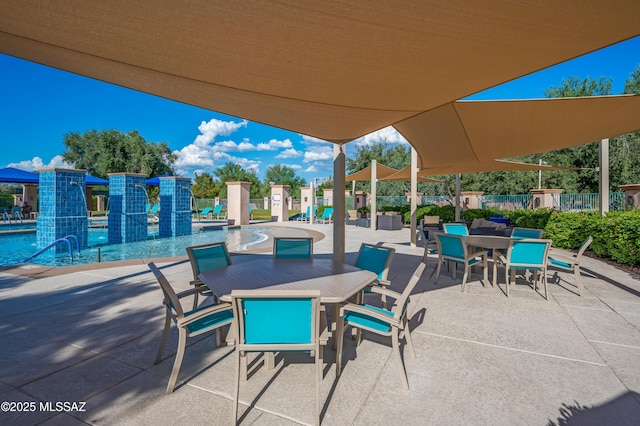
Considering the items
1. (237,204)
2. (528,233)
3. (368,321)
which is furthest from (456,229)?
(237,204)

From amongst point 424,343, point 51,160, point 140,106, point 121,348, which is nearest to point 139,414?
point 121,348

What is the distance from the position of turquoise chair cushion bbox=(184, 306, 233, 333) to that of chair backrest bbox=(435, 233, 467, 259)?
11.8 ft

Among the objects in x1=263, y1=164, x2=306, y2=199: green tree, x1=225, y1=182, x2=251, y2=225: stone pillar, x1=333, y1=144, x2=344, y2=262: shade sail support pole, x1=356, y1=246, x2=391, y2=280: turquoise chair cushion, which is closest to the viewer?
x1=356, y1=246, x2=391, y2=280: turquoise chair cushion

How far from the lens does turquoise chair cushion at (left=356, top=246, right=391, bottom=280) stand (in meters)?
3.22

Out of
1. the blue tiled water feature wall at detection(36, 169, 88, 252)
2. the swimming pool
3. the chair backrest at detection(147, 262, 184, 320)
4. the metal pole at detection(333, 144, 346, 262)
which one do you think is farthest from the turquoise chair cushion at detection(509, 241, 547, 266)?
the blue tiled water feature wall at detection(36, 169, 88, 252)

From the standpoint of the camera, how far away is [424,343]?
283 centimetres

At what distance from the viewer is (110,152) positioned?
93.5ft

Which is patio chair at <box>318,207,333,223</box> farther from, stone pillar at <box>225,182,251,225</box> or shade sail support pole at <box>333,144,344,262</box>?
shade sail support pole at <box>333,144,344,262</box>

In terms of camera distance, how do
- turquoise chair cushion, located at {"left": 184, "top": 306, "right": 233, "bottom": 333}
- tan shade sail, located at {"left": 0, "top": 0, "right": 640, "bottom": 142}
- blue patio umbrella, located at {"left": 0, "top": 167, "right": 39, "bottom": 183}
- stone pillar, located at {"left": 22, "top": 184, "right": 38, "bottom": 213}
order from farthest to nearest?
stone pillar, located at {"left": 22, "top": 184, "right": 38, "bottom": 213} → blue patio umbrella, located at {"left": 0, "top": 167, "right": 39, "bottom": 183} → turquoise chair cushion, located at {"left": 184, "top": 306, "right": 233, "bottom": 333} → tan shade sail, located at {"left": 0, "top": 0, "right": 640, "bottom": 142}

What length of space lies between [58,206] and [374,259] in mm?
9592

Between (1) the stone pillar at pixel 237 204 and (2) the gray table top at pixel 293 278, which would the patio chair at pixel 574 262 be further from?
(1) the stone pillar at pixel 237 204

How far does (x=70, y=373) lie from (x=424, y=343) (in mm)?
2884

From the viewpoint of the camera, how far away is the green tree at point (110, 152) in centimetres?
2831

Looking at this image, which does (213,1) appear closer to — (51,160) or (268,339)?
(268,339)
